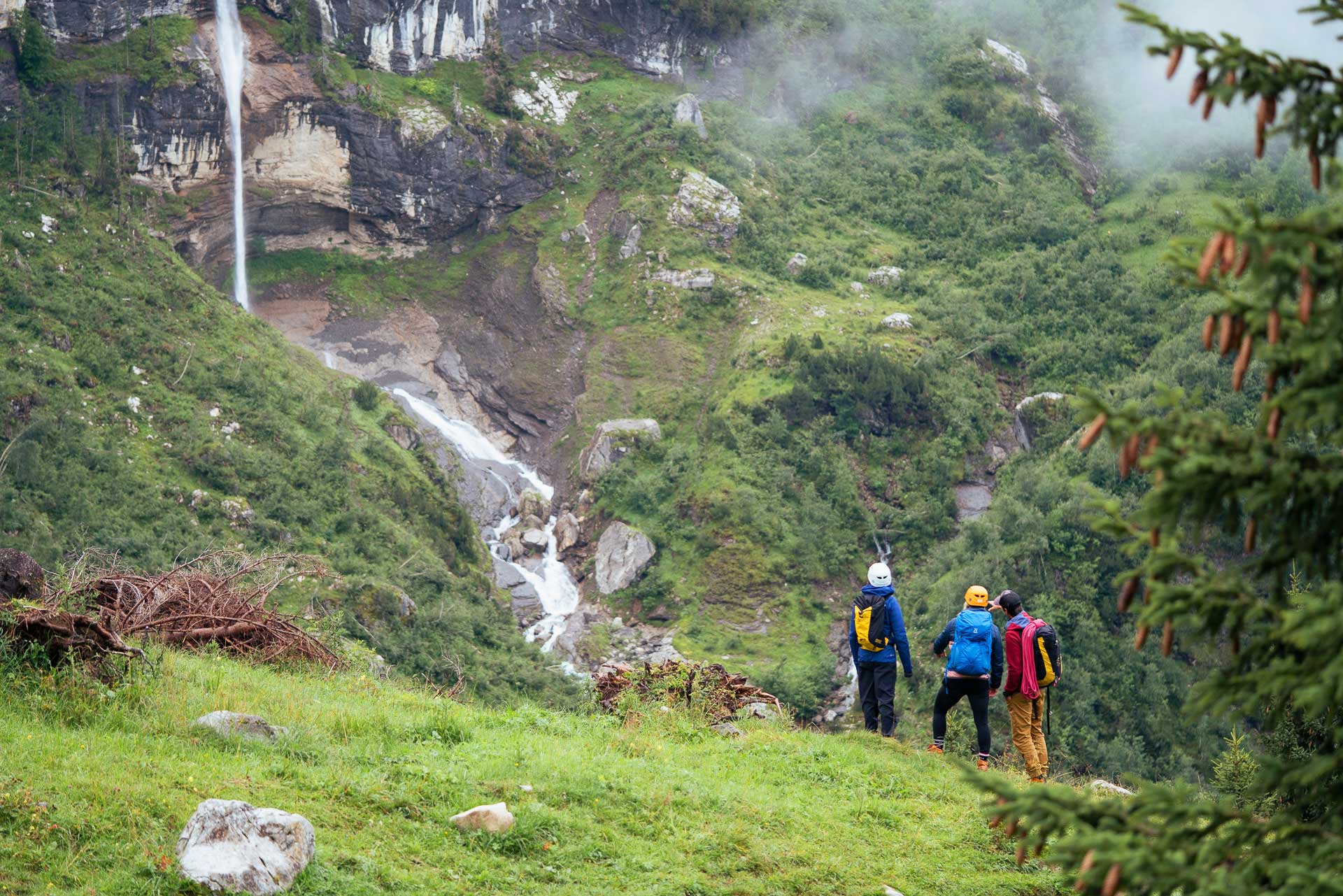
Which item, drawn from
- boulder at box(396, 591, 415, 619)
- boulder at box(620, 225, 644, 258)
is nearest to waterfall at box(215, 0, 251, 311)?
boulder at box(620, 225, 644, 258)

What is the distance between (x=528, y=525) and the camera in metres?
47.3

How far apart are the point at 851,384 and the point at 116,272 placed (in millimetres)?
28747

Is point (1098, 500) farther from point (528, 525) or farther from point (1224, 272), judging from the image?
point (528, 525)

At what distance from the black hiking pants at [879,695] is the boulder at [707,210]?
4412cm

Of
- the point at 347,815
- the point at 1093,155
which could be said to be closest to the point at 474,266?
the point at 1093,155

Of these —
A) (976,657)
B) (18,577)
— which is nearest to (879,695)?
(976,657)

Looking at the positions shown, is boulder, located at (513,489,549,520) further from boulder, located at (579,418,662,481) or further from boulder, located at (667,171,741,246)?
boulder, located at (667,171,741,246)

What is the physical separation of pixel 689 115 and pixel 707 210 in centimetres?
692

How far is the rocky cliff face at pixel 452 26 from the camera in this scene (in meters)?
45.2

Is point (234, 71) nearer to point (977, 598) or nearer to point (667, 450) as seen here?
point (667, 450)

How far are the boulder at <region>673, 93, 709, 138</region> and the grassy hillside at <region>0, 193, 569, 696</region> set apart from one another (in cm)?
2365

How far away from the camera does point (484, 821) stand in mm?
7828

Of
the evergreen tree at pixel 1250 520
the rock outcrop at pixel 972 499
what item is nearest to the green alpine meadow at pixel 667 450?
the evergreen tree at pixel 1250 520

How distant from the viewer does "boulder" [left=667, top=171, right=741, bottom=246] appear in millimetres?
55062
